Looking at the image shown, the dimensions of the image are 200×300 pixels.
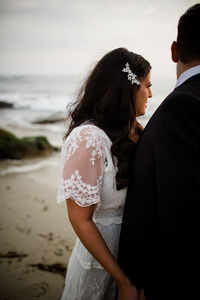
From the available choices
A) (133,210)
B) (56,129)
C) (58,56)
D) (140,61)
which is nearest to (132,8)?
(56,129)

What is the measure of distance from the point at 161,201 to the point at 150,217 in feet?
0.59

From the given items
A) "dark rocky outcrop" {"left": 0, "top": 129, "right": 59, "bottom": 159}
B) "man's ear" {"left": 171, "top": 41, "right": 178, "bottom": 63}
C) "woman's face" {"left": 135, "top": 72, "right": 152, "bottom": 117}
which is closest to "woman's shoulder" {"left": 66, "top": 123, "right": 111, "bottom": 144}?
"woman's face" {"left": 135, "top": 72, "right": 152, "bottom": 117}

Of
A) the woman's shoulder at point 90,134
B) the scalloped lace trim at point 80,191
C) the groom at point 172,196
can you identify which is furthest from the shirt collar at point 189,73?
the scalloped lace trim at point 80,191

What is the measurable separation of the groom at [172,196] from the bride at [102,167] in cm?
24

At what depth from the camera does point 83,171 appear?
1.25 meters

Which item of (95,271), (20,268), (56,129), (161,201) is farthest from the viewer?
(56,129)

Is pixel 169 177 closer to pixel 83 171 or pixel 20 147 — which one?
pixel 83 171

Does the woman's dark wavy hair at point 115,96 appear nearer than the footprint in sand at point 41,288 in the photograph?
Yes

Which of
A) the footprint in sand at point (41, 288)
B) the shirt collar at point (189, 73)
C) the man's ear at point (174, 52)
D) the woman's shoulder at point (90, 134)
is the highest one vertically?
the man's ear at point (174, 52)

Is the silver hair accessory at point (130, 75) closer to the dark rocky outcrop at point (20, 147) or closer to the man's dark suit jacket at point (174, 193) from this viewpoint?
the man's dark suit jacket at point (174, 193)

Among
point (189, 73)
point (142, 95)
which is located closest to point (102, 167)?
point (142, 95)

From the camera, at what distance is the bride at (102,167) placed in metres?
1.26

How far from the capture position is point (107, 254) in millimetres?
1294

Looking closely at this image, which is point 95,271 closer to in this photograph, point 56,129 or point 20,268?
point 20,268
